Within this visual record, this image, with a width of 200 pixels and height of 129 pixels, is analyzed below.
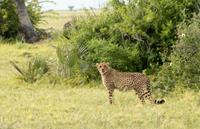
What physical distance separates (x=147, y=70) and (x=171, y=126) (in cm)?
569

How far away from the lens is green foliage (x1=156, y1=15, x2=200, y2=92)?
531 inches

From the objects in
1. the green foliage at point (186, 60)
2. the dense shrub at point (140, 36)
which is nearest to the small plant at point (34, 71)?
the dense shrub at point (140, 36)

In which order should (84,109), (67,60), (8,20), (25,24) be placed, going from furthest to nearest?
1. (8,20)
2. (25,24)
3. (67,60)
4. (84,109)

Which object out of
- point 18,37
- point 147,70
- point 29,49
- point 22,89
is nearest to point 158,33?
point 147,70

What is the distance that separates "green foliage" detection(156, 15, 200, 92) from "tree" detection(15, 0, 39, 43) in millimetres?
13248

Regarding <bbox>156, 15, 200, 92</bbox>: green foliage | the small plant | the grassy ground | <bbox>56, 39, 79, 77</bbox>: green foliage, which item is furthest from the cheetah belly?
the small plant

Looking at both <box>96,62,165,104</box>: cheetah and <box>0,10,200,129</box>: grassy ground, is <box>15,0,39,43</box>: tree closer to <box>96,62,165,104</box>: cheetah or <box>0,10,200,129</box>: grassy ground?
<box>0,10,200,129</box>: grassy ground

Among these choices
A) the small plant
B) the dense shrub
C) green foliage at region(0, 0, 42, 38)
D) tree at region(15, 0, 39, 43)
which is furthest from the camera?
green foliage at region(0, 0, 42, 38)

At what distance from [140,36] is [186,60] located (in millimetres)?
2053

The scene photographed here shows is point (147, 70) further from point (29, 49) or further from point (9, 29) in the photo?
point (9, 29)

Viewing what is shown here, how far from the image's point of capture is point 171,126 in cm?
956

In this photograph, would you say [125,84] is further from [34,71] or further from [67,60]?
[34,71]

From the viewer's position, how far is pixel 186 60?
44.6 feet

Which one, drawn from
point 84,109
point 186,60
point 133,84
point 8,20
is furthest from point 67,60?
point 8,20
